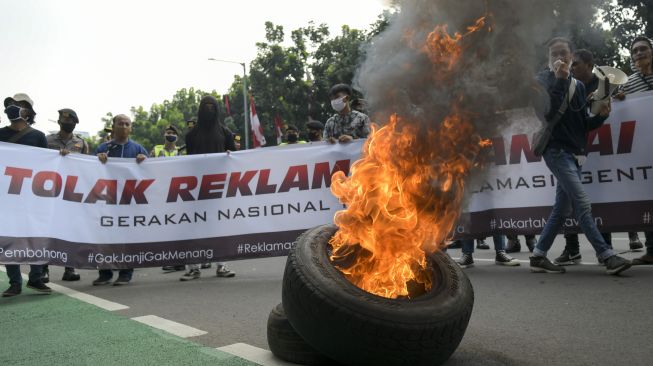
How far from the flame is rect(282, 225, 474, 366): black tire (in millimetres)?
387

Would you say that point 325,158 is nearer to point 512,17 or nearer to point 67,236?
point 67,236

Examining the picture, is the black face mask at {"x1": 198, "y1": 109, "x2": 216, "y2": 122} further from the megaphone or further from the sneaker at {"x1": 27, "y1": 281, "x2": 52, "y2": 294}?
the megaphone

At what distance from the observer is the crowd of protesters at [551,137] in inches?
224

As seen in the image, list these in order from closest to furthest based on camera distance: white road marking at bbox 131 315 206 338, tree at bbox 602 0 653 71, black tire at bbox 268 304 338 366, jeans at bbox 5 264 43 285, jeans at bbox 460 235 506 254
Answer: black tire at bbox 268 304 338 366 < white road marking at bbox 131 315 206 338 < jeans at bbox 5 264 43 285 < jeans at bbox 460 235 506 254 < tree at bbox 602 0 653 71

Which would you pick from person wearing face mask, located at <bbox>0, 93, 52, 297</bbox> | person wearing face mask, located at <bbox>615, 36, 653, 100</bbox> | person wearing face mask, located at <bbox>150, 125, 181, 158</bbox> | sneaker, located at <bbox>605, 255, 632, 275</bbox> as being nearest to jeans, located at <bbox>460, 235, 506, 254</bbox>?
sneaker, located at <bbox>605, 255, 632, 275</bbox>

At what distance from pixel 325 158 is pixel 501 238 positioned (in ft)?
8.43

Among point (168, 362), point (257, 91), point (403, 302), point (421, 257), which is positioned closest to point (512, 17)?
point (421, 257)

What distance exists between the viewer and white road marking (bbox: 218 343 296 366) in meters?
3.21

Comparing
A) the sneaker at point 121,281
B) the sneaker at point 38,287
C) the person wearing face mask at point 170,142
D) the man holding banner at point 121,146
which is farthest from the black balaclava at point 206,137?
the person wearing face mask at point 170,142

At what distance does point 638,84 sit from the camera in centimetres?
675

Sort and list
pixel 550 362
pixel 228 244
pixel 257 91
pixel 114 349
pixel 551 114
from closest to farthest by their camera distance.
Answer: pixel 550 362 → pixel 114 349 → pixel 551 114 → pixel 228 244 → pixel 257 91

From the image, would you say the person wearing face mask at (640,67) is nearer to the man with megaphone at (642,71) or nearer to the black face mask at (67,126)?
the man with megaphone at (642,71)

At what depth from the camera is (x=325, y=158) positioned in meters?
7.84

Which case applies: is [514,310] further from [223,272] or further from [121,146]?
[121,146]
